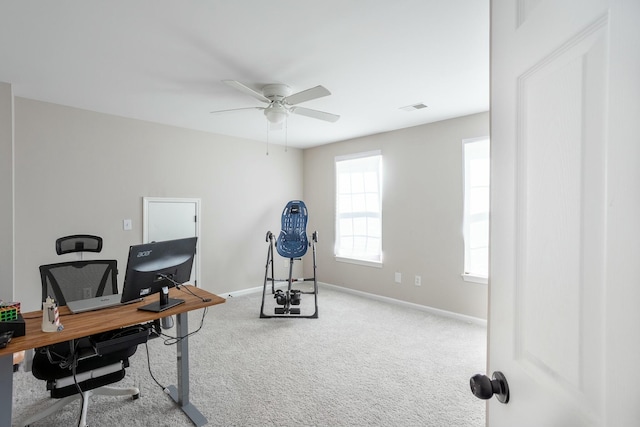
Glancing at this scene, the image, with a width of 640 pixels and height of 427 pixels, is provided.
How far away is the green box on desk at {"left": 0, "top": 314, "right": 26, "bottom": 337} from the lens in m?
1.47

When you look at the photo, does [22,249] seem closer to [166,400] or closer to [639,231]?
[166,400]

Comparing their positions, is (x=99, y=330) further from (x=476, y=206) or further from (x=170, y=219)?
(x=476, y=206)

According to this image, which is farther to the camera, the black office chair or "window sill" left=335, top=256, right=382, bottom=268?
"window sill" left=335, top=256, right=382, bottom=268

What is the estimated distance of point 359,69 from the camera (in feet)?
8.41

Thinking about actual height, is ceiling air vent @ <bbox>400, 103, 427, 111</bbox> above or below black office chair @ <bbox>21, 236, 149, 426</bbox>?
above

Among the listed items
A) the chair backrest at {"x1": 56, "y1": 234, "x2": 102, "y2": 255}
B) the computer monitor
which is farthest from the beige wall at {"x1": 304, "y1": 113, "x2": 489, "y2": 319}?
the chair backrest at {"x1": 56, "y1": 234, "x2": 102, "y2": 255}

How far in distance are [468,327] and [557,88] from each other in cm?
372

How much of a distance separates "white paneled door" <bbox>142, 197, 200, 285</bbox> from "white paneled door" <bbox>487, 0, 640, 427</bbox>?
4222 millimetres

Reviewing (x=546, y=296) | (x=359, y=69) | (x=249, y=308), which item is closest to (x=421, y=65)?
(x=359, y=69)

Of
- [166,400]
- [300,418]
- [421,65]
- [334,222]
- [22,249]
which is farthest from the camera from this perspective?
[334,222]

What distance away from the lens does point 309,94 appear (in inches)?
98.7

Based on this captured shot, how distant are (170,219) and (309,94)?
9.29 ft

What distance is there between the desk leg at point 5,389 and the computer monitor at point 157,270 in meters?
0.54

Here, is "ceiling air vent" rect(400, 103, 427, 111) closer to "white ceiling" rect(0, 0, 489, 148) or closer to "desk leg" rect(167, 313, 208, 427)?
"white ceiling" rect(0, 0, 489, 148)
